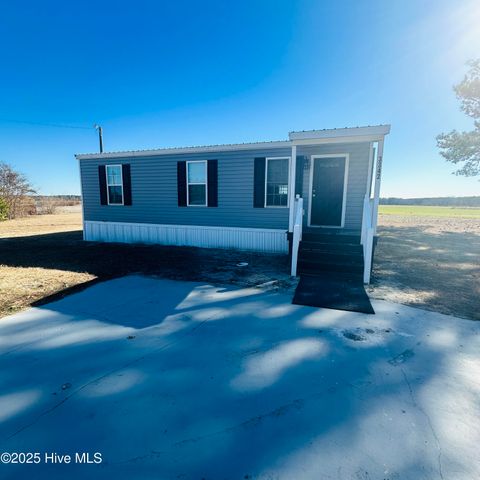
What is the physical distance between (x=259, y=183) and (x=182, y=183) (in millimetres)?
2797

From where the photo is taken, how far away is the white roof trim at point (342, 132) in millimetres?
5625

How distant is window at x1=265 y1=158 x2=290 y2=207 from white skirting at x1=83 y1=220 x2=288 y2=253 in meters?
0.94

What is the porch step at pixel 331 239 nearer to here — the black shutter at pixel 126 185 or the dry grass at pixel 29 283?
the dry grass at pixel 29 283

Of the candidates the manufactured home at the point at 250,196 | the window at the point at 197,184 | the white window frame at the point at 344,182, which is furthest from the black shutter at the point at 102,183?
the white window frame at the point at 344,182

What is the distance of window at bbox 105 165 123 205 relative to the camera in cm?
987

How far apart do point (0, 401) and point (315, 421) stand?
2527 mm

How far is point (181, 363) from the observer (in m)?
2.64

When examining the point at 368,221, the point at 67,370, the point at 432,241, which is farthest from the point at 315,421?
the point at 432,241

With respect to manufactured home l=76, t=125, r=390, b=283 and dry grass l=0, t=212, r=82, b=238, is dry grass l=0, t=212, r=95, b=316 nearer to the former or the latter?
manufactured home l=76, t=125, r=390, b=283

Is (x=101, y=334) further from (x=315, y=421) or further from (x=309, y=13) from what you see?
(x=309, y=13)

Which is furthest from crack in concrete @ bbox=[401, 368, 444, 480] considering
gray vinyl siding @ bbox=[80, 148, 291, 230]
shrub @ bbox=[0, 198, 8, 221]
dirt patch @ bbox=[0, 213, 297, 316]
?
shrub @ bbox=[0, 198, 8, 221]

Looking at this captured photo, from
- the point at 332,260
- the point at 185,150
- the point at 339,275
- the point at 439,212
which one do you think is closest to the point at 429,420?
the point at 339,275

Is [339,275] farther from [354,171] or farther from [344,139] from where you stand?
[354,171]

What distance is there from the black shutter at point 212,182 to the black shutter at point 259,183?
1.35 meters
